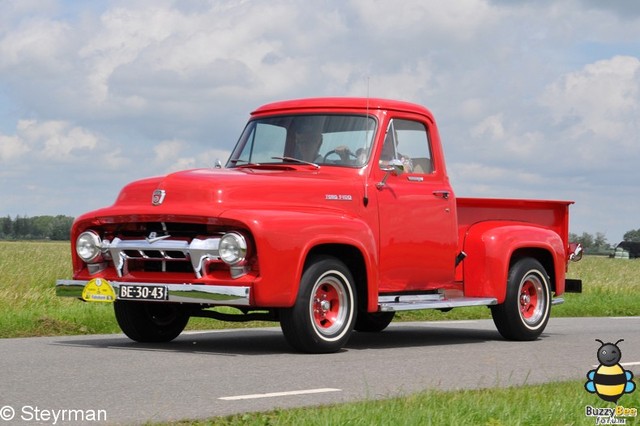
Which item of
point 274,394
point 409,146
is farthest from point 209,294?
point 409,146

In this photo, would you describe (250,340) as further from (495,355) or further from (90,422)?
(90,422)

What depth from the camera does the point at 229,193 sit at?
33.9 ft

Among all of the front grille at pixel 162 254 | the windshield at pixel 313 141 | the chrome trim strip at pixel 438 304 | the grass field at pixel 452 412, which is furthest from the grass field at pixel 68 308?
the grass field at pixel 452 412

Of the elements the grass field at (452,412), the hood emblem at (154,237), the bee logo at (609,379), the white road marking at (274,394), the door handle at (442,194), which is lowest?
the white road marking at (274,394)

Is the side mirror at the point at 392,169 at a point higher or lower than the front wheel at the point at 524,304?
higher

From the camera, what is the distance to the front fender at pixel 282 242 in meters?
9.84

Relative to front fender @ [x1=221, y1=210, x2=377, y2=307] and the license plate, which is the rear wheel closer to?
the license plate

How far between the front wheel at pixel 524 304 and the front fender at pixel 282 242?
2944 millimetres

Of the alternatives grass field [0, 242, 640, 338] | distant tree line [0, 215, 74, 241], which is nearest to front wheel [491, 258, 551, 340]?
grass field [0, 242, 640, 338]

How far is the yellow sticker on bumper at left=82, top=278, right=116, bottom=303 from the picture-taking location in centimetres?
1027

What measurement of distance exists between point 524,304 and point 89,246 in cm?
504

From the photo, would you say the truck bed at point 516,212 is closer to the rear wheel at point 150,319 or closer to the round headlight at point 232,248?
the rear wheel at point 150,319

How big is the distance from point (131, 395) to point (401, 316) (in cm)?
951

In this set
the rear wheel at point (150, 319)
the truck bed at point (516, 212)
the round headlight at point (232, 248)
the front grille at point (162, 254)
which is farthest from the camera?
the truck bed at point (516, 212)
